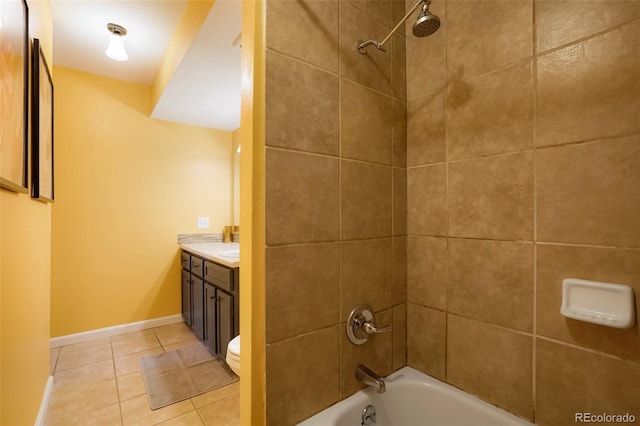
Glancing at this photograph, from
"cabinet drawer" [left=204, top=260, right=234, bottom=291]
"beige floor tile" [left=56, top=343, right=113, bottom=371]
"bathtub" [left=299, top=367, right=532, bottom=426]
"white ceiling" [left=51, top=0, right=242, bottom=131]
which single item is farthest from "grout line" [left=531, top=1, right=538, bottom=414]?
"beige floor tile" [left=56, top=343, right=113, bottom=371]

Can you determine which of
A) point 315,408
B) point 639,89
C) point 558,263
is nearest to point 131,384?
Answer: point 315,408

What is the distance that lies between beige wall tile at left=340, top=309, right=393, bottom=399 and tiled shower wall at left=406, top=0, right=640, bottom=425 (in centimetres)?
16

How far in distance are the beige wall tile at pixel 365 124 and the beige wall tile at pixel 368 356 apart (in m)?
0.67

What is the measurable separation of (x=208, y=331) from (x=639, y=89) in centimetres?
279

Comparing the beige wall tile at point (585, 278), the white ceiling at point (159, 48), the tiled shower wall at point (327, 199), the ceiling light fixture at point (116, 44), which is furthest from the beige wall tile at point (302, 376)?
the ceiling light fixture at point (116, 44)

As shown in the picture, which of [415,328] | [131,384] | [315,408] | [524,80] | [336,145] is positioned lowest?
[131,384]

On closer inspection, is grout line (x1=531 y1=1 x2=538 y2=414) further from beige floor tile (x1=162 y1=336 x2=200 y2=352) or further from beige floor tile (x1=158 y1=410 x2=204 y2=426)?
beige floor tile (x1=162 y1=336 x2=200 y2=352)

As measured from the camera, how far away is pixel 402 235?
1.28m

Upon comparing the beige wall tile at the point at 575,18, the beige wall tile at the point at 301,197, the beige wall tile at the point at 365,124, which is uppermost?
the beige wall tile at the point at 575,18

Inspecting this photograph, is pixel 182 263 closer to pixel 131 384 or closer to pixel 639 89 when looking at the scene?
pixel 131 384

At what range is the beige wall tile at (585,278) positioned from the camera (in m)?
0.77

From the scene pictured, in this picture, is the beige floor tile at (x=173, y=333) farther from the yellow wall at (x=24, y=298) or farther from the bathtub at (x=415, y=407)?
the bathtub at (x=415, y=407)

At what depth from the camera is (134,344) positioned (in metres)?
2.59

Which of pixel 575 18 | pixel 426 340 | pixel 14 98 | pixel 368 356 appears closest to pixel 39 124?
pixel 14 98
